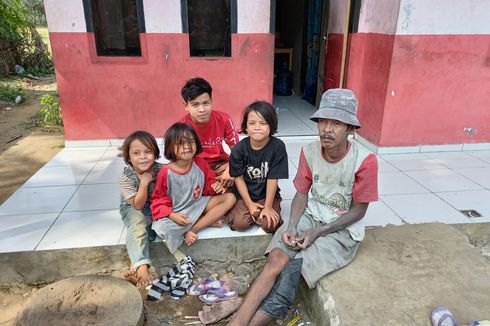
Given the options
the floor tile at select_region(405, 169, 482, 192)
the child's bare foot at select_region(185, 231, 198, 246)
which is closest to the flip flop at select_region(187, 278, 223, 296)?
the child's bare foot at select_region(185, 231, 198, 246)

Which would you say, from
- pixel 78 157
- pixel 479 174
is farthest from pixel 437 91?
pixel 78 157

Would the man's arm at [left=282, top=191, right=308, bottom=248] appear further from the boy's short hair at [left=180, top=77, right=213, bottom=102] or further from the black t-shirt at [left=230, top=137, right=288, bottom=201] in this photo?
the boy's short hair at [left=180, top=77, right=213, bottom=102]

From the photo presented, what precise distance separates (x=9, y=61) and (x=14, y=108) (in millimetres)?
3552

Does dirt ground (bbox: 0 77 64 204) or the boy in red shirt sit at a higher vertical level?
the boy in red shirt

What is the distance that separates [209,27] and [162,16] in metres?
0.54

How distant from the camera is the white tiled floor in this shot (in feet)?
8.27

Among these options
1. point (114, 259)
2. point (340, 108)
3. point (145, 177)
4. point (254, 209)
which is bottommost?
point (114, 259)

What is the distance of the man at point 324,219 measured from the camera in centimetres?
Result: 193

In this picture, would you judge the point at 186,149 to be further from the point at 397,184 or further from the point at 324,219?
the point at 397,184

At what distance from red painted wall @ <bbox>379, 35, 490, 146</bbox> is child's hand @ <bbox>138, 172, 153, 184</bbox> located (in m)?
2.80

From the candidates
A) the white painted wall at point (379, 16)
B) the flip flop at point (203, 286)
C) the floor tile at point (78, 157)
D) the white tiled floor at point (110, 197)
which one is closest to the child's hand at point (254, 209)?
the white tiled floor at point (110, 197)

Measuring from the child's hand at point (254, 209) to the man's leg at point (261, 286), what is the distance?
0.38m

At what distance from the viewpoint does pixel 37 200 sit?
3.02m

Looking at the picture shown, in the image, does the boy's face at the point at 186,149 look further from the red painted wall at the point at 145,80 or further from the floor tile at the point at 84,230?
the red painted wall at the point at 145,80
